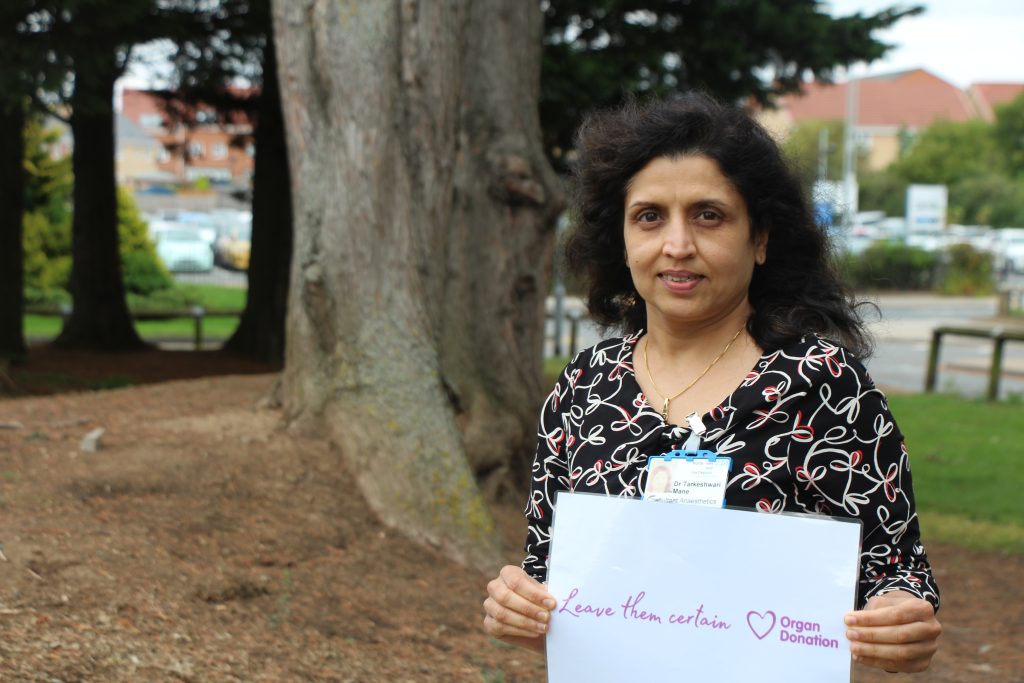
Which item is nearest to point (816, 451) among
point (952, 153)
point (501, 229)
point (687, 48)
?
point (501, 229)

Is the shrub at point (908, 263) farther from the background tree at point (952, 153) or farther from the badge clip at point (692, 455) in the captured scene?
the background tree at point (952, 153)

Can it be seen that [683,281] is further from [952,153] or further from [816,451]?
[952,153]

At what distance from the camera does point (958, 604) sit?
6.92m

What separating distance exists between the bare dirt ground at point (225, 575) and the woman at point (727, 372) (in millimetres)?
1936

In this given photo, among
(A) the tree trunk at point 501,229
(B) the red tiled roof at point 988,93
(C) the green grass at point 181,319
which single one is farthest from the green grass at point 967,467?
(B) the red tiled roof at point 988,93

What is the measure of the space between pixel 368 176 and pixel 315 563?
1880mm

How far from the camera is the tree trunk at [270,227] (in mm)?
14414

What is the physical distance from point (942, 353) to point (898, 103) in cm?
8613

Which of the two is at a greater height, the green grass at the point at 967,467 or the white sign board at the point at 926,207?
the white sign board at the point at 926,207

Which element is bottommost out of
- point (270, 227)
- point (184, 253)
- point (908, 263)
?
point (184, 253)

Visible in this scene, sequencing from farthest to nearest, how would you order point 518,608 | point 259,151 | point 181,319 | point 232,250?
point 232,250, point 181,319, point 259,151, point 518,608

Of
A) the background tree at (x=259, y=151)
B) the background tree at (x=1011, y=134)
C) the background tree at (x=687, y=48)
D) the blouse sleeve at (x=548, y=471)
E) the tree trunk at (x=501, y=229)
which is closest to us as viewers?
the blouse sleeve at (x=548, y=471)

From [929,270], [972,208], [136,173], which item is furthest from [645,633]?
[136,173]

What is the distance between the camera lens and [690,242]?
239 centimetres
